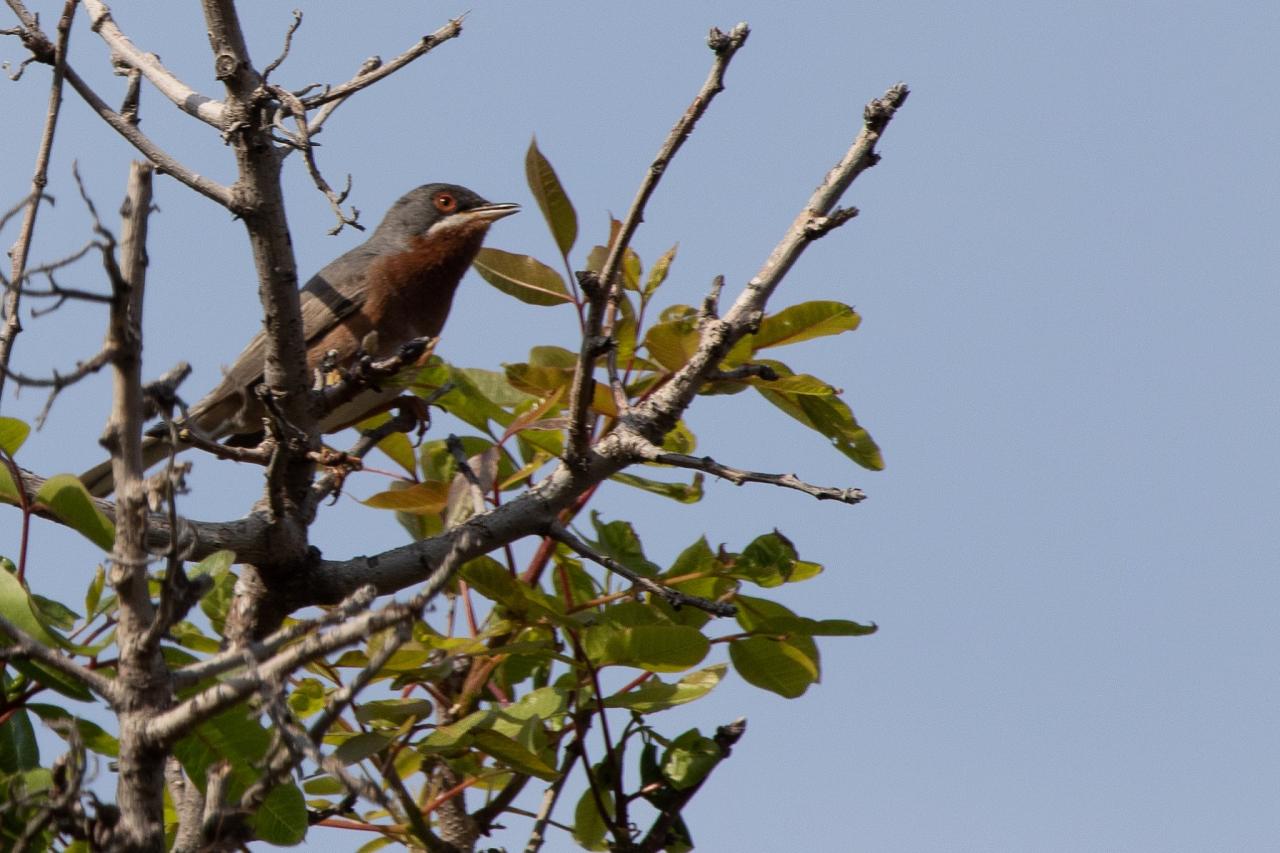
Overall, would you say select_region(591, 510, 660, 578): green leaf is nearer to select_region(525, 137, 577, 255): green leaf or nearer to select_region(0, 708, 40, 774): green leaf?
select_region(525, 137, 577, 255): green leaf

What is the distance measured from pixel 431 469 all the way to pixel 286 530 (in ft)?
2.87

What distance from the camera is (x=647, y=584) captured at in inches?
157

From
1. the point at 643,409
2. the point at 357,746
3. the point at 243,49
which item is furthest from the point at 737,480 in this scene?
the point at 243,49

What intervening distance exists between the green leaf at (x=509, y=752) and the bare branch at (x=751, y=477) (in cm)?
87

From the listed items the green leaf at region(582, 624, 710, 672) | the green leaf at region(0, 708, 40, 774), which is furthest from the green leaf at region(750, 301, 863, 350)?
the green leaf at region(0, 708, 40, 774)

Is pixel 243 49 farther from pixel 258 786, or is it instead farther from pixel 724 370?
pixel 258 786

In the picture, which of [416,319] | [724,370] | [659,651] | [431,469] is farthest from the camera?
[416,319]

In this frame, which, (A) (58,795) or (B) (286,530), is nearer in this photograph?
(A) (58,795)

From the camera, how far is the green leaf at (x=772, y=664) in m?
4.16

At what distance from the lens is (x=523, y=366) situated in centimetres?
436

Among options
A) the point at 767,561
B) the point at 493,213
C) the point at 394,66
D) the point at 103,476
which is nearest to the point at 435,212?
the point at 493,213

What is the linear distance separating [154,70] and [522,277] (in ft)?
4.63

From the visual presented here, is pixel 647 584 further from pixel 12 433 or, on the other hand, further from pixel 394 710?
pixel 12 433

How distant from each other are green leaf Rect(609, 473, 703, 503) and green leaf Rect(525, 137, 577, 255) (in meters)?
0.91
